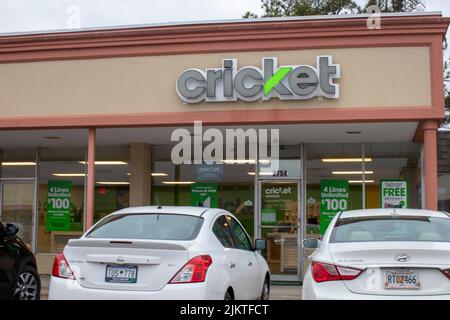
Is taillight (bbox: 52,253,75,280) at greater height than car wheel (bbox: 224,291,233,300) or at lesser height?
greater

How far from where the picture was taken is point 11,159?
1662cm

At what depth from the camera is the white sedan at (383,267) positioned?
5.36 m

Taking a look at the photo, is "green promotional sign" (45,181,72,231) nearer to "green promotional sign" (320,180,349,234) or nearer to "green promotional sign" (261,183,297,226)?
"green promotional sign" (261,183,297,226)

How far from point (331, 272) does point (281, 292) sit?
22.7 feet

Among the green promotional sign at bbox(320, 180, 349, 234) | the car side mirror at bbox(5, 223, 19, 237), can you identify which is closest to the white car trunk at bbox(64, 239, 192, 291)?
the car side mirror at bbox(5, 223, 19, 237)

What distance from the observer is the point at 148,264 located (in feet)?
20.3

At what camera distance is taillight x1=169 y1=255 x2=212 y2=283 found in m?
6.13

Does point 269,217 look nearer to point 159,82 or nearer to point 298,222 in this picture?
point 298,222

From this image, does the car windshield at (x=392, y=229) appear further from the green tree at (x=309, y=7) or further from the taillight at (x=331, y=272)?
the green tree at (x=309, y=7)

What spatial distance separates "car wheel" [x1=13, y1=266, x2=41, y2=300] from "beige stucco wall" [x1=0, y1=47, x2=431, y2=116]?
4464 mm

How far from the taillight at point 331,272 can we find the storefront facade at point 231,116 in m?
6.45

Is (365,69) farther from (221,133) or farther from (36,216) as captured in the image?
(36,216)

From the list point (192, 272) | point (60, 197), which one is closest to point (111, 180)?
point (60, 197)

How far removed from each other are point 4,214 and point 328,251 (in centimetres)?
1297
